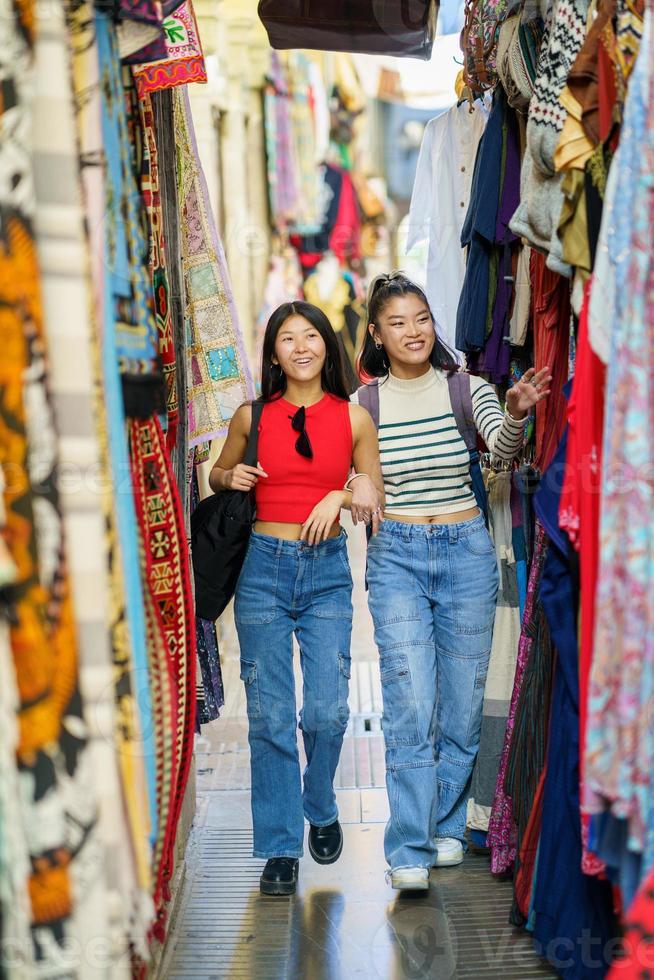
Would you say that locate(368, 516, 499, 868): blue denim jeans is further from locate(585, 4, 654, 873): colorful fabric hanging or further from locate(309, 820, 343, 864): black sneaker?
locate(585, 4, 654, 873): colorful fabric hanging

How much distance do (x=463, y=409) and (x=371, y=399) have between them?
289 millimetres

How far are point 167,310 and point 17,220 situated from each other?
129 centimetres

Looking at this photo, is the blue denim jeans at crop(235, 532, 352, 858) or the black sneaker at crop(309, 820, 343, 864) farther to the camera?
the black sneaker at crop(309, 820, 343, 864)

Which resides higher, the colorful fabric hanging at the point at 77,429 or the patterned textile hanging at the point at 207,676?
the colorful fabric hanging at the point at 77,429

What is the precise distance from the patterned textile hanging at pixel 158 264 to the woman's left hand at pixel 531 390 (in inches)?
36.0

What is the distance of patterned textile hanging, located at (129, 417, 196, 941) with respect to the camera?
2.31 metres

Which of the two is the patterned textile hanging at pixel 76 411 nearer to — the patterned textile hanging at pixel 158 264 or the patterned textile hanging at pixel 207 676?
the patterned textile hanging at pixel 158 264

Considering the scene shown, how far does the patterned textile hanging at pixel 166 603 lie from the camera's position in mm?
2309

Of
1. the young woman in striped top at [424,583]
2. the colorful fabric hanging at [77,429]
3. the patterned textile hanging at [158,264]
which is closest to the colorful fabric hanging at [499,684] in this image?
the young woman in striped top at [424,583]

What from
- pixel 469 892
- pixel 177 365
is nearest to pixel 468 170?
pixel 177 365

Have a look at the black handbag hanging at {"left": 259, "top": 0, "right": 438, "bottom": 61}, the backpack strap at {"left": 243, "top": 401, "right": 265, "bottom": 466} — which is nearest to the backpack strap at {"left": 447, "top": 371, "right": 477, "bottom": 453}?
Result: the backpack strap at {"left": 243, "top": 401, "right": 265, "bottom": 466}

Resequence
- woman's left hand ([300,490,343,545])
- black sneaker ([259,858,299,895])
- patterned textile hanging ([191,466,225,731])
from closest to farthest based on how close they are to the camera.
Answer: woman's left hand ([300,490,343,545]), black sneaker ([259,858,299,895]), patterned textile hanging ([191,466,225,731])

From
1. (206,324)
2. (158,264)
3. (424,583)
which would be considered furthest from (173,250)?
(424,583)

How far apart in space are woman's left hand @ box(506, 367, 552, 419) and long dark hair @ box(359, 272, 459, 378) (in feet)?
1.74
